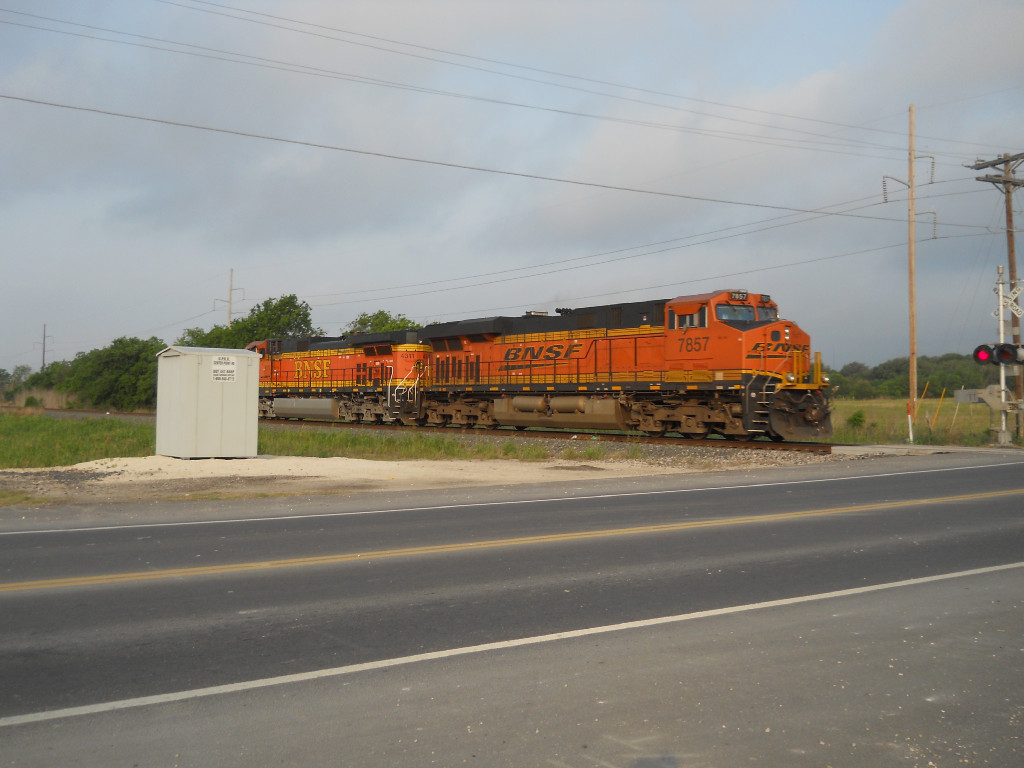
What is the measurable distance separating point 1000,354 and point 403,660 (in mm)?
24623

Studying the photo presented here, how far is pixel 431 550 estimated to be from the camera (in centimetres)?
888

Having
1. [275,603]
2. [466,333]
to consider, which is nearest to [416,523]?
[275,603]

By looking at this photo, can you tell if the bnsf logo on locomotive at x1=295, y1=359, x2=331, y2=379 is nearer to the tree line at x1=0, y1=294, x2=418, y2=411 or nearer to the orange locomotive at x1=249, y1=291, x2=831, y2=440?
the orange locomotive at x1=249, y1=291, x2=831, y2=440

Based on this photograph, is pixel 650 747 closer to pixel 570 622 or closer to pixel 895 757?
pixel 895 757

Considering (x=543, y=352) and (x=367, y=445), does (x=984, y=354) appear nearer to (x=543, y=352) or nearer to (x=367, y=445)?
(x=543, y=352)

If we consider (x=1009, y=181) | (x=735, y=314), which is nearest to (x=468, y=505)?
(x=735, y=314)

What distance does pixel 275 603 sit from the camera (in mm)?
6617

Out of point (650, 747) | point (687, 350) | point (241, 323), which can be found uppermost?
point (241, 323)

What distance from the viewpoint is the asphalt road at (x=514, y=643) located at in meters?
4.05

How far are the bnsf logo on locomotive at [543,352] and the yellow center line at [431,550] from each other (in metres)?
16.2

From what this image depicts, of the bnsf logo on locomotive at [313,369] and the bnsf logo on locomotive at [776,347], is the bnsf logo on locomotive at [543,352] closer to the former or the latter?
the bnsf logo on locomotive at [776,347]

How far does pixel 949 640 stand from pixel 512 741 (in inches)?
136

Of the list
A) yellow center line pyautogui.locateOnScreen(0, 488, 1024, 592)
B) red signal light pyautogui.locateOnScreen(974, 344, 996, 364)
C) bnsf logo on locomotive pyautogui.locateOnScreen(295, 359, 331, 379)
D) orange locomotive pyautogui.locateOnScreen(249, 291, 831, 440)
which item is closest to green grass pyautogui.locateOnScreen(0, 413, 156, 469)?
bnsf logo on locomotive pyautogui.locateOnScreen(295, 359, 331, 379)

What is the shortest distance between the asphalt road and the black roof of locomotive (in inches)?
611
